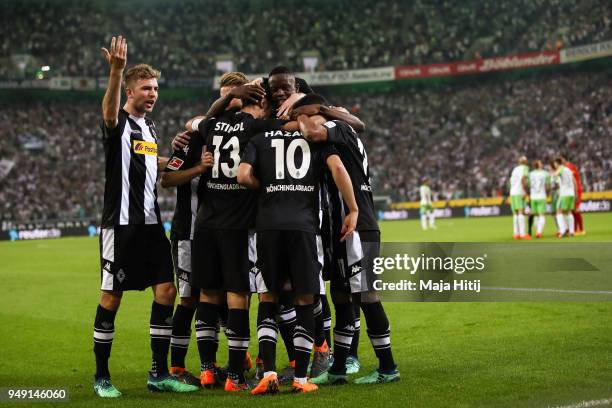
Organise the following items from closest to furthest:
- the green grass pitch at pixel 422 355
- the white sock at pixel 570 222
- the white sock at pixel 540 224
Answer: the green grass pitch at pixel 422 355 → the white sock at pixel 570 222 → the white sock at pixel 540 224

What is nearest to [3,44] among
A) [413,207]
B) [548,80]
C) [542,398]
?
[413,207]

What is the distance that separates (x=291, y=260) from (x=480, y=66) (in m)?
55.5

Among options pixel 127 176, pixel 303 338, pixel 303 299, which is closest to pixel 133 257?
pixel 127 176

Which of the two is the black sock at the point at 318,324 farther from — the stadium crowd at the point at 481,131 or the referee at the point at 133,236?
the stadium crowd at the point at 481,131

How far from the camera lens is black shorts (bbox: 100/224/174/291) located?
6.98 meters

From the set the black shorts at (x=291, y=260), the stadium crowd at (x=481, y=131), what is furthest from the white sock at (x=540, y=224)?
the stadium crowd at (x=481, y=131)

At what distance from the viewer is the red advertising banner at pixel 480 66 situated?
188 ft

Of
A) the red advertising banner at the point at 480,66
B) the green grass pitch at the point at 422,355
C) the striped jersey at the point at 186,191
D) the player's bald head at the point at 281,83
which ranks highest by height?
the red advertising banner at the point at 480,66

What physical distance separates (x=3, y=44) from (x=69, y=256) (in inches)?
1521

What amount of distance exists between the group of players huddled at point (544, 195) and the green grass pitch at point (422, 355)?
40.7 ft

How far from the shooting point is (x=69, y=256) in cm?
2564

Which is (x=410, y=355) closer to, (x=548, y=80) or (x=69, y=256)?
(x=69, y=256)

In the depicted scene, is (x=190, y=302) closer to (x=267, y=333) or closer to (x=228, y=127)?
(x=267, y=333)

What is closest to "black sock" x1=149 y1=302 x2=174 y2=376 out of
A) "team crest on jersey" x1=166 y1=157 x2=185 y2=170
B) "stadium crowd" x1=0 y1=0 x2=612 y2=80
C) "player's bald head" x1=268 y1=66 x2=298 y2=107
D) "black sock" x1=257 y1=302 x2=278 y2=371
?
"black sock" x1=257 y1=302 x2=278 y2=371
